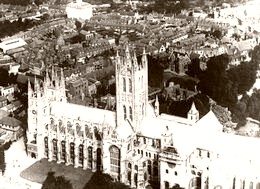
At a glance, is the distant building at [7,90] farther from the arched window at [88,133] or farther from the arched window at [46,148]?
the arched window at [88,133]

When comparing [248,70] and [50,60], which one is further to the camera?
[50,60]

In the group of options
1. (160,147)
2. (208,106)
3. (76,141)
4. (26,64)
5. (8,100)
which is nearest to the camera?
(160,147)

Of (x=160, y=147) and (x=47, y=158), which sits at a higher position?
(x=160, y=147)

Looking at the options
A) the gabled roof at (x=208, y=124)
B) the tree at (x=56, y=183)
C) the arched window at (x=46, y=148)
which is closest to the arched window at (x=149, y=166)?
the gabled roof at (x=208, y=124)

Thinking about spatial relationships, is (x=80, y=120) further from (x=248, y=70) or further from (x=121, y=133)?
(x=248, y=70)

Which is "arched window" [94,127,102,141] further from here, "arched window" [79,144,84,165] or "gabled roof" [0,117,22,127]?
"gabled roof" [0,117,22,127]

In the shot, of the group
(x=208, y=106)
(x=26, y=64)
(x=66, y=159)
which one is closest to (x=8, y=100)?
(x=26, y=64)
